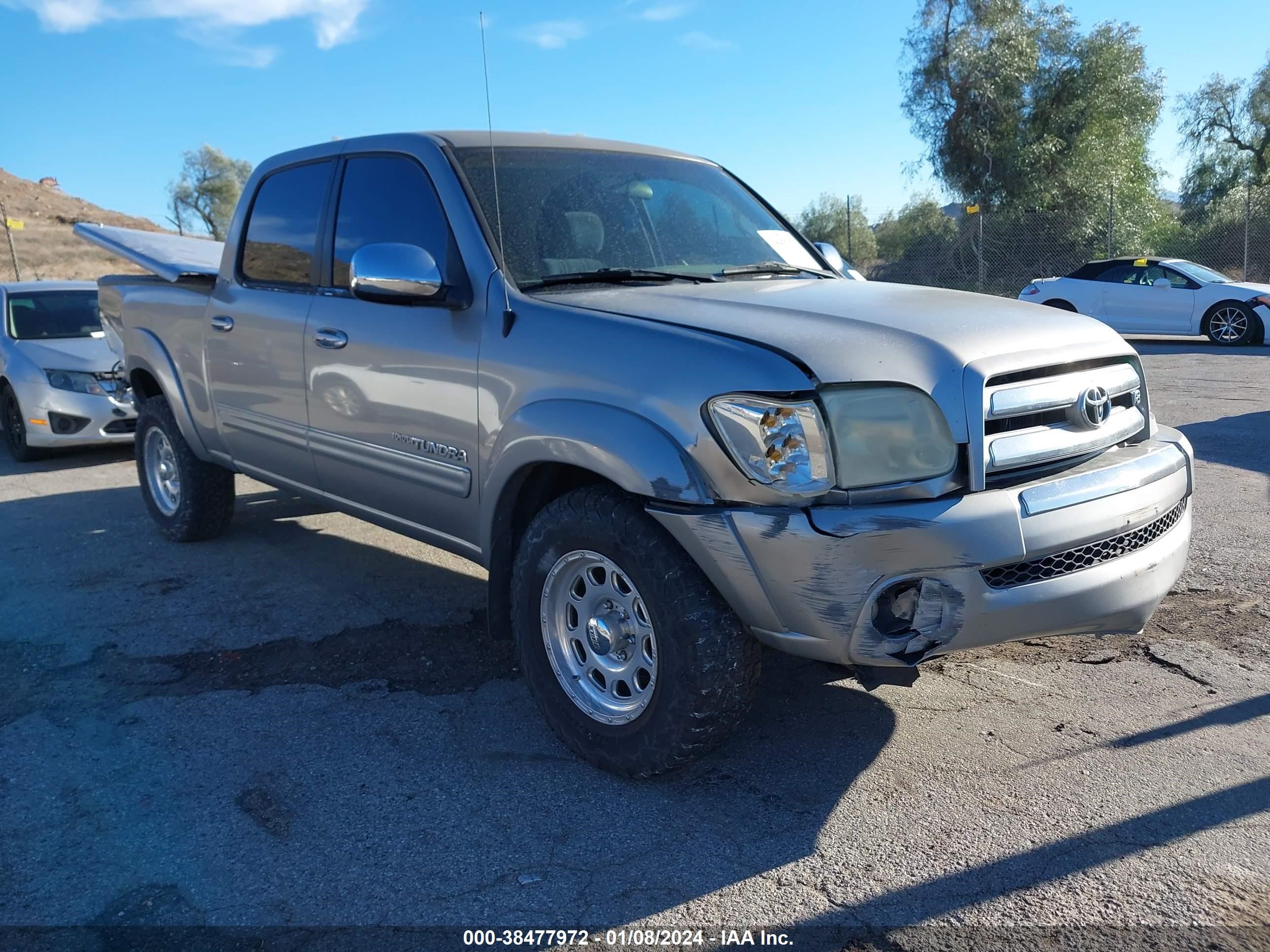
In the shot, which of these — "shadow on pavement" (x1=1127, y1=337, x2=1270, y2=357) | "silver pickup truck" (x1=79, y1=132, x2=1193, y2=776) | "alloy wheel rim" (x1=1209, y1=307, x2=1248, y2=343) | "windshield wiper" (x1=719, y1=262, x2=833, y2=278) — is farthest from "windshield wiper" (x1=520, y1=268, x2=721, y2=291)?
"alloy wheel rim" (x1=1209, y1=307, x2=1248, y2=343)

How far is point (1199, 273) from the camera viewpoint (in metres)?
15.1

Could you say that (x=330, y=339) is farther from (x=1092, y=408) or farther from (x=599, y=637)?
Answer: (x=1092, y=408)

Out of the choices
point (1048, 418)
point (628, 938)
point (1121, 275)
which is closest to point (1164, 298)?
point (1121, 275)

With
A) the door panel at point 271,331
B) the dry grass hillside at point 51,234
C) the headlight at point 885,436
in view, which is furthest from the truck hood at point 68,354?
the dry grass hillside at point 51,234

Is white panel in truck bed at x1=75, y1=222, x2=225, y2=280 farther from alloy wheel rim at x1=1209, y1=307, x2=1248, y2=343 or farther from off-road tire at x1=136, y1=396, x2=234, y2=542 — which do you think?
alloy wheel rim at x1=1209, y1=307, x2=1248, y2=343

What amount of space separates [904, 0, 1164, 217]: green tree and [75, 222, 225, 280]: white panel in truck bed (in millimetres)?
23430

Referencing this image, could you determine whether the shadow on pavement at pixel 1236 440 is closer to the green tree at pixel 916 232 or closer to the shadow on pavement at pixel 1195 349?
the shadow on pavement at pixel 1195 349

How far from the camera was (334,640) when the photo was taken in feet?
14.2

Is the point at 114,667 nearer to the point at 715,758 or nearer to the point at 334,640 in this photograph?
the point at 334,640

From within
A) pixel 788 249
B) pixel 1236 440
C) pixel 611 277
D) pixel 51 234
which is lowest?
pixel 1236 440

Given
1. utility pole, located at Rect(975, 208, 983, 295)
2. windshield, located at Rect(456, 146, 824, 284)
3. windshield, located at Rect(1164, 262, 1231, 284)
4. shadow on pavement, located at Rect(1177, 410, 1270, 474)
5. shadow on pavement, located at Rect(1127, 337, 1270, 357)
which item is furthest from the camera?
utility pole, located at Rect(975, 208, 983, 295)

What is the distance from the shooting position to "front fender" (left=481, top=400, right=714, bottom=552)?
8.85 feet

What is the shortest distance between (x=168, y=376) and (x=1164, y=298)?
1426 centimetres

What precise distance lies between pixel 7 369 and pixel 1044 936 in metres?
9.26
